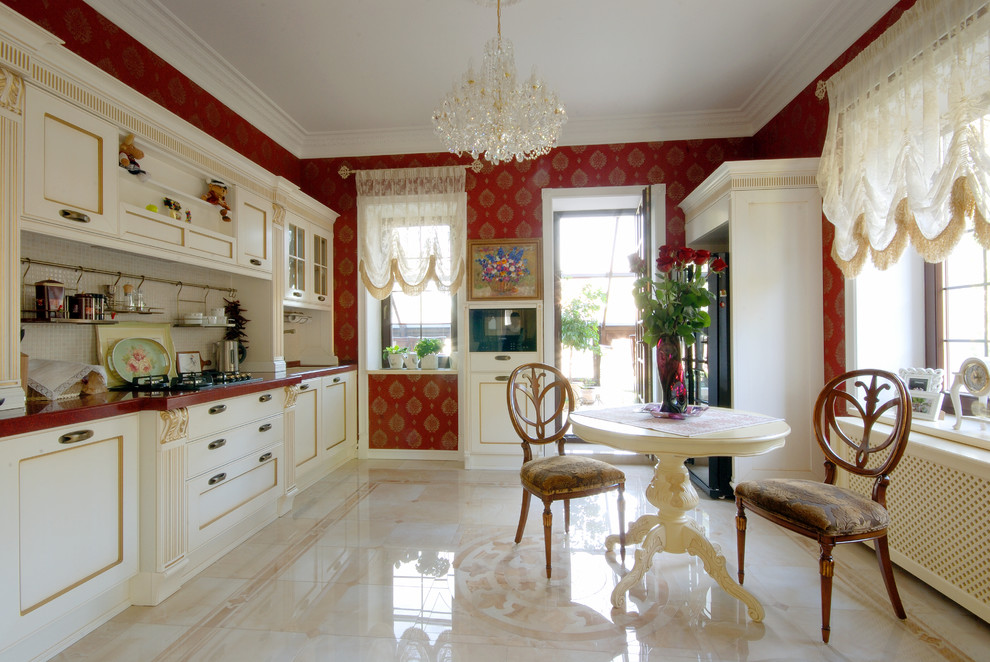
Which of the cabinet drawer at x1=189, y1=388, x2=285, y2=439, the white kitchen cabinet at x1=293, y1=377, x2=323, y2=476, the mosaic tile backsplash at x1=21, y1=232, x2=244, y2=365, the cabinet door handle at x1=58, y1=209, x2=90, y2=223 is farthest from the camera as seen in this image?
the white kitchen cabinet at x1=293, y1=377, x2=323, y2=476

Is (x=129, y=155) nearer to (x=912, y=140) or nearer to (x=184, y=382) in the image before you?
(x=184, y=382)

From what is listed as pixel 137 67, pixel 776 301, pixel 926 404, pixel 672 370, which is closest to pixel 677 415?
pixel 672 370

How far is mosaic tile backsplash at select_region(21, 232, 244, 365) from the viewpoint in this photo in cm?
217

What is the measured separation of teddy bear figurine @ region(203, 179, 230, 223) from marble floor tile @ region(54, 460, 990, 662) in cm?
203

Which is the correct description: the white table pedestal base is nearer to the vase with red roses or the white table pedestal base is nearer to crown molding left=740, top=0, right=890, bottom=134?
the vase with red roses

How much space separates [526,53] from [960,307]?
2.91 metres

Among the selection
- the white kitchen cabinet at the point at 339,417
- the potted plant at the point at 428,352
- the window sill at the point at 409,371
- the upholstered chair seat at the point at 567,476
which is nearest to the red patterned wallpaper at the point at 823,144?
the upholstered chair seat at the point at 567,476

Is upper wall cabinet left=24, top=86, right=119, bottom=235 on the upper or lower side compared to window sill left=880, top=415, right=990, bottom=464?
upper

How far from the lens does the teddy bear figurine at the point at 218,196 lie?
292cm

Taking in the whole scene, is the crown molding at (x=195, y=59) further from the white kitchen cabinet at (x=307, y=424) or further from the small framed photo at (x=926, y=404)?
the small framed photo at (x=926, y=404)

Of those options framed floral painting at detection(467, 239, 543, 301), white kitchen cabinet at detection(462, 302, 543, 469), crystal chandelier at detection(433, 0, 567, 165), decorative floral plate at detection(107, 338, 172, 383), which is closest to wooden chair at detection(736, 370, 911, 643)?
crystal chandelier at detection(433, 0, 567, 165)

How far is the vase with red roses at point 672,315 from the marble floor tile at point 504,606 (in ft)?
2.90

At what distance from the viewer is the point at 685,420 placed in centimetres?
207

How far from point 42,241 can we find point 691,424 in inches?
123
